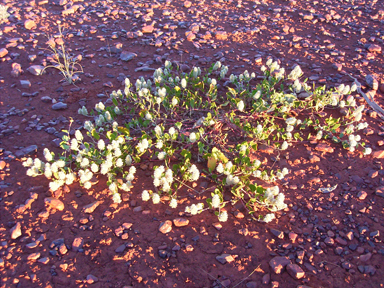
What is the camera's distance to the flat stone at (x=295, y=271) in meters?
2.18

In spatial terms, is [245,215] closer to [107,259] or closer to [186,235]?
[186,235]

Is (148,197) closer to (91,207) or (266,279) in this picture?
(91,207)

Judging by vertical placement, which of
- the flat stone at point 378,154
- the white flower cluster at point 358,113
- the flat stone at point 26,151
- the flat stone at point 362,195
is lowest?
the flat stone at point 26,151

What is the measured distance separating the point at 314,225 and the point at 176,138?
158cm

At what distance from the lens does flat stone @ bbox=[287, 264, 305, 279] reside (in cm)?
218

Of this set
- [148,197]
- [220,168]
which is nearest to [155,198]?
[148,197]

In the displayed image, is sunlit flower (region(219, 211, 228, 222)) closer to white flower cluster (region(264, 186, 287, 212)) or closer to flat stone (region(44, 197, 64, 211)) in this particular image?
white flower cluster (region(264, 186, 287, 212))

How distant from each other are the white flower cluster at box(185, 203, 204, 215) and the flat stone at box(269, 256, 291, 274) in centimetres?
70

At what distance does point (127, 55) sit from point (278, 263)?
12.4 feet

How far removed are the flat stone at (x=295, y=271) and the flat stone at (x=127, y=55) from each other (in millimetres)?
3768

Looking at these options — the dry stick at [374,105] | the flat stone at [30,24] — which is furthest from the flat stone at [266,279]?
the flat stone at [30,24]

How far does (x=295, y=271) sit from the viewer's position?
2.18 metres


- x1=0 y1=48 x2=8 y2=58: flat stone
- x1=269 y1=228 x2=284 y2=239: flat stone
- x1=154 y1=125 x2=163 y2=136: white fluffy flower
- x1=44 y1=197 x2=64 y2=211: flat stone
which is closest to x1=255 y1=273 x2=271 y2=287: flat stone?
x1=269 y1=228 x2=284 y2=239: flat stone

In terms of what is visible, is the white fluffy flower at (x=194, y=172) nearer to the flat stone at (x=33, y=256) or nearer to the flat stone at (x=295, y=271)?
the flat stone at (x=295, y=271)
